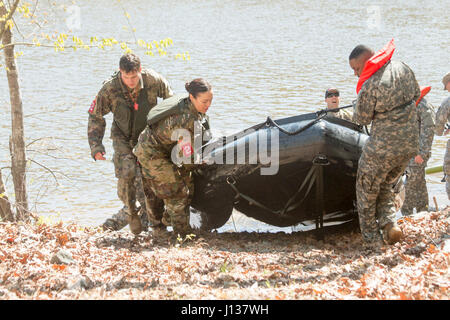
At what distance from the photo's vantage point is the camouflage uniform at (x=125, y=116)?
6.63 metres

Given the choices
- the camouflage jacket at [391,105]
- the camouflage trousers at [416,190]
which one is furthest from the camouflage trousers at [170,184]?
the camouflage trousers at [416,190]

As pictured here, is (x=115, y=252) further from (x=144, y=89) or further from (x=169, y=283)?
(x=144, y=89)

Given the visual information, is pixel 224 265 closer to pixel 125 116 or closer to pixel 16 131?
pixel 125 116

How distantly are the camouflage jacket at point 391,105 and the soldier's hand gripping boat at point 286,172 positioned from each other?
24.3 inches

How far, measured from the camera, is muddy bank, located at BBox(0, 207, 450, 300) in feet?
14.8

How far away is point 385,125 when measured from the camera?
18.1ft

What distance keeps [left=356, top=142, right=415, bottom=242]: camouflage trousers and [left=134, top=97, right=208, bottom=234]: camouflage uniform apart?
1689mm

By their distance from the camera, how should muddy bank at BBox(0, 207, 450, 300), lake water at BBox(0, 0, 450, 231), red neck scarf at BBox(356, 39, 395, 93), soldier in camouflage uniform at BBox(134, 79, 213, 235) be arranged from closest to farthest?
muddy bank at BBox(0, 207, 450, 300) < red neck scarf at BBox(356, 39, 395, 93) < soldier in camouflage uniform at BBox(134, 79, 213, 235) < lake water at BBox(0, 0, 450, 231)

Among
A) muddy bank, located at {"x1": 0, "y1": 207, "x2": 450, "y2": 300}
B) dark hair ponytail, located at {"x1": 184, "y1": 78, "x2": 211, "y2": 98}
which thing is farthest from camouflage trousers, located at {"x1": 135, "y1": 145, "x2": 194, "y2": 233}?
dark hair ponytail, located at {"x1": 184, "y1": 78, "x2": 211, "y2": 98}

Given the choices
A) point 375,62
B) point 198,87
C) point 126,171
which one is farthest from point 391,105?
point 126,171

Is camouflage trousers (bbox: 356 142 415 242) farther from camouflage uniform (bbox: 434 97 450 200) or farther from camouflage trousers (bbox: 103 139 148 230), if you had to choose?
camouflage trousers (bbox: 103 139 148 230)
